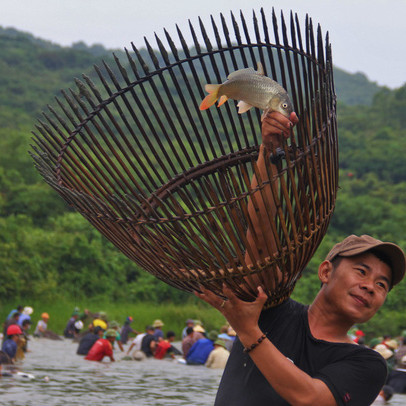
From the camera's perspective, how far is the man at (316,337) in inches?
86.0

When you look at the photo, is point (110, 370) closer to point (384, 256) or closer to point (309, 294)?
point (384, 256)

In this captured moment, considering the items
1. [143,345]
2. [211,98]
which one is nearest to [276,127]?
[211,98]

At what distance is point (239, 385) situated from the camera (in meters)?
2.40

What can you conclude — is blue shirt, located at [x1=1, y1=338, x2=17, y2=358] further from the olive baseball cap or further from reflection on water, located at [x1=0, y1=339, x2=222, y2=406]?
the olive baseball cap

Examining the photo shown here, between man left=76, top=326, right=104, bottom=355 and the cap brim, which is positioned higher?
the cap brim

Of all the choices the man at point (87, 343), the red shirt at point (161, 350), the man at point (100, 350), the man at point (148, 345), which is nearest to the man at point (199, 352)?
the red shirt at point (161, 350)

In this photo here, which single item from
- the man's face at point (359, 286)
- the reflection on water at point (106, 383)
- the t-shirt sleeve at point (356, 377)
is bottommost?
the reflection on water at point (106, 383)

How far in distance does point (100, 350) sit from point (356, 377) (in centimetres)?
1350

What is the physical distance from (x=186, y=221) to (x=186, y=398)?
353 inches

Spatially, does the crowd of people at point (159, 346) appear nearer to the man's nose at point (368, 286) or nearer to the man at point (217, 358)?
the man at point (217, 358)

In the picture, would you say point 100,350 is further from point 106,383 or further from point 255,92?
point 255,92

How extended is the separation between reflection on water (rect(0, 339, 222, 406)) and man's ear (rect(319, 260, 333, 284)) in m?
7.76

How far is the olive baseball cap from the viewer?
235 cm

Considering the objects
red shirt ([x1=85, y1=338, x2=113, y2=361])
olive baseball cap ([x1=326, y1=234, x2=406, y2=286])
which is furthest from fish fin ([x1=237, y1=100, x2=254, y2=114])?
red shirt ([x1=85, y1=338, x2=113, y2=361])
